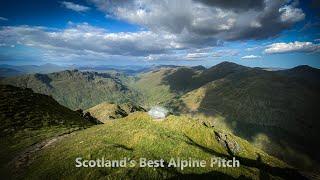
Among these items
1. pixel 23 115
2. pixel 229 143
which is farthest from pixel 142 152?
pixel 23 115

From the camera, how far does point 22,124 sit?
8244 cm

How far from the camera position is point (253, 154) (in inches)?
2621

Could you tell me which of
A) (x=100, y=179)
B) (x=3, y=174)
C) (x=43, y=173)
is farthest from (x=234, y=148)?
(x=3, y=174)

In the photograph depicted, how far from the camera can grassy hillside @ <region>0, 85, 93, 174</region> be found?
2301 inches

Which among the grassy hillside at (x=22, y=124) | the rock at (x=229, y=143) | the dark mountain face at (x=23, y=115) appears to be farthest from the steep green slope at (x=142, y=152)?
the dark mountain face at (x=23, y=115)

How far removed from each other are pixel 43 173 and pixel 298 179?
208 ft

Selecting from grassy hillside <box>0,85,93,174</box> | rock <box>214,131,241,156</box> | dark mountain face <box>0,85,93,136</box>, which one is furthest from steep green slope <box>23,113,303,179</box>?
dark mountain face <box>0,85,93,136</box>

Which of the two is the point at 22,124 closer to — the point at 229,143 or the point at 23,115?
the point at 23,115

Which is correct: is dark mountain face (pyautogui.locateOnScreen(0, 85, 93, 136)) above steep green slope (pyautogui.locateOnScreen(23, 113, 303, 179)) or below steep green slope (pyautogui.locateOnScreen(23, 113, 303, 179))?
below

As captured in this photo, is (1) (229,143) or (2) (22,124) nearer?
(1) (229,143)

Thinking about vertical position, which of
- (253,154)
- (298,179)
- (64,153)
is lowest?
(298,179)

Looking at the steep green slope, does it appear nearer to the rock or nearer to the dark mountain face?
the rock

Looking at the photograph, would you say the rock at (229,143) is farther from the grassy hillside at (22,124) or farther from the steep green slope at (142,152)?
the grassy hillside at (22,124)

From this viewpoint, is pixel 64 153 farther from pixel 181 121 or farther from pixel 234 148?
pixel 234 148
